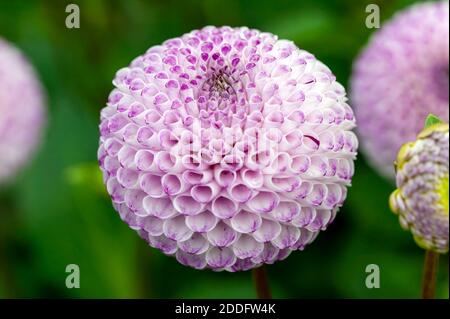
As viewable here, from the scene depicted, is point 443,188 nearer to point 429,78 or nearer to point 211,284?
point 429,78

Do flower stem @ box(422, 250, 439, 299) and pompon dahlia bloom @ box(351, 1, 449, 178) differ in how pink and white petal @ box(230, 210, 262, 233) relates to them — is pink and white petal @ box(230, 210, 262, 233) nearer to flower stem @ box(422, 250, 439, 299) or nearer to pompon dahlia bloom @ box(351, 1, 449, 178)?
flower stem @ box(422, 250, 439, 299)

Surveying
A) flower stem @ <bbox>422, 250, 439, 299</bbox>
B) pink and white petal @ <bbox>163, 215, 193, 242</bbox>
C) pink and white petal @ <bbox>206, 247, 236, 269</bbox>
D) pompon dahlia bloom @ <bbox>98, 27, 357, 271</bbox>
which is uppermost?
pompon dahlia bloom @ <bbox>98, 27, 357, 271</bbox>

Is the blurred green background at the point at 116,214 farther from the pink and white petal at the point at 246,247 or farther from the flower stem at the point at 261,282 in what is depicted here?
the pink and white petal at the point at 246,247

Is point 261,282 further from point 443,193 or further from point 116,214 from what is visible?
point 116,214

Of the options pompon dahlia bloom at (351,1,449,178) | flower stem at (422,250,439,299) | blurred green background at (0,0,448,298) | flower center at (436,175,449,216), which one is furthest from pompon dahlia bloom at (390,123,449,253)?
blurred green background at (0,0,448,298)

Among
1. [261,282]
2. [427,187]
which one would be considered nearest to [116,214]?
[261,282]
